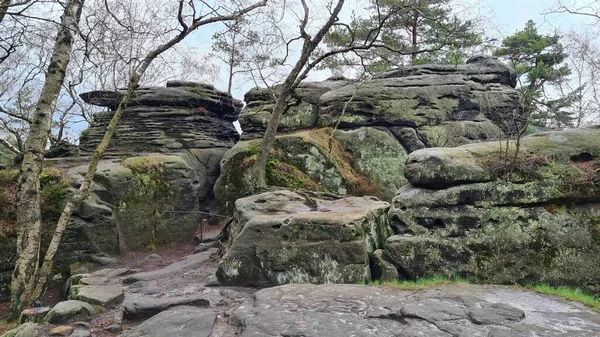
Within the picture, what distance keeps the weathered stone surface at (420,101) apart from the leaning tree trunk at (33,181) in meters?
8.80

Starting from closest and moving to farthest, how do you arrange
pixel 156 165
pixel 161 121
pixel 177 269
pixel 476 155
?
pixel 476 155 < pixel 177 269 < pixel 156 165 < pixel 161 121

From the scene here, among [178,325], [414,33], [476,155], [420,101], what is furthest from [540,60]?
[178,325]

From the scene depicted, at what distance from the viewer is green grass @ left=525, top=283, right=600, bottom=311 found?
5.36 meters

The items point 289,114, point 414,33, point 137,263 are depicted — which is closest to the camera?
point 137,263

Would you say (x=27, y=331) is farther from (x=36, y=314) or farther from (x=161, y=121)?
(x=161, y=121)

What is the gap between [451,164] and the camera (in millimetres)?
7738

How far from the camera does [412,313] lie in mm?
A: 4883

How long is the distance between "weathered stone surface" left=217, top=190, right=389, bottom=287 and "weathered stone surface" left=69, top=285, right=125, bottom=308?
1.76 m

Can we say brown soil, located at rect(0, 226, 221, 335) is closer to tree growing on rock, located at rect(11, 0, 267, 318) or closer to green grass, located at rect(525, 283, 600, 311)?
tree growing on rock, located at rect(11, 0, 267, 318)

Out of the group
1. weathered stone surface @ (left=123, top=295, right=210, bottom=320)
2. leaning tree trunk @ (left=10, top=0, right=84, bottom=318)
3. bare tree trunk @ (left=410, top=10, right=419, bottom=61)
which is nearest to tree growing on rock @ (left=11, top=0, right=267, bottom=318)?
leaning tree trunk @ (left=10, top=0, right=84, bottom=318)

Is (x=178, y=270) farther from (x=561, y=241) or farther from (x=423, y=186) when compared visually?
(x=561, y=241)

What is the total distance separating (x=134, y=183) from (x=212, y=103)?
7.75 m

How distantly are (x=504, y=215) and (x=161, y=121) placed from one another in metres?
14.5

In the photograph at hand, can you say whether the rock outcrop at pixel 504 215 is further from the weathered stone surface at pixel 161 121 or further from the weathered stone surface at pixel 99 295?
the weathered stone surface at pixel 161 121
